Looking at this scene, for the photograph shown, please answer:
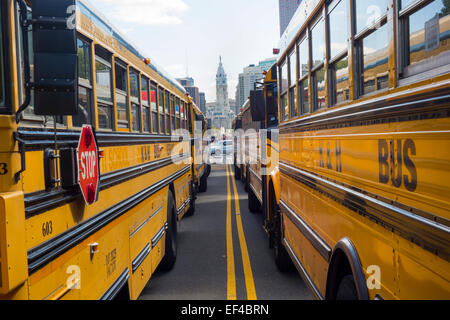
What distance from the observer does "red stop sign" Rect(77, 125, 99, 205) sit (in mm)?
2713

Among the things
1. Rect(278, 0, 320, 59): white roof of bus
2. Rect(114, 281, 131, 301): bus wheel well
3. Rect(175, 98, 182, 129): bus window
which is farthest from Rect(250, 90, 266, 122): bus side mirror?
Rect(114, 281, 131, 301): bus wheel well

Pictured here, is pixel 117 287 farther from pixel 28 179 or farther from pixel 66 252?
pixel 28 179

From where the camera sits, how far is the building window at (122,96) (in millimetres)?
3926

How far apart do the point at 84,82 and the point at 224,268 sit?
3935mm

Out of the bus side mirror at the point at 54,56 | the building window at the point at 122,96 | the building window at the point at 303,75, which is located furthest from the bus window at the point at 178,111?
the bus side mirror at the point at 54,56

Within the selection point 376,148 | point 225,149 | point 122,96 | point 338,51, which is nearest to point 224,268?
point 122,96

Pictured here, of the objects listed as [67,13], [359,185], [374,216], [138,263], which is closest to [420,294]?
[374,216]

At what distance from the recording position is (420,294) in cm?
177

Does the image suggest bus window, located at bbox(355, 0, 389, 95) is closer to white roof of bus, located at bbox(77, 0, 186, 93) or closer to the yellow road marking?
white roof of bus, located at bbox(77, 0, 186, 93)

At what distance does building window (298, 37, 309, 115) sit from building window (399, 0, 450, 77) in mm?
1982

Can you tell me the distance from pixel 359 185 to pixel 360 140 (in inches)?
10.0

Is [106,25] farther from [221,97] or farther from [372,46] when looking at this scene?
[221,97]

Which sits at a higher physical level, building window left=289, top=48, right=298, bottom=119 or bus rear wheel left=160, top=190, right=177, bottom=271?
building window left=289, top=48, right=298, bottom=119

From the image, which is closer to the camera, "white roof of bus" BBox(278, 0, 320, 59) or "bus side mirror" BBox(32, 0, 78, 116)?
"bus side mirror" BBox(32, 0, 78, 116)
